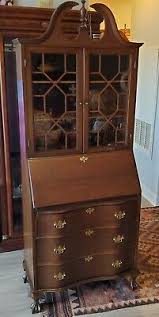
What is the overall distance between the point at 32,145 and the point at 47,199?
330mm

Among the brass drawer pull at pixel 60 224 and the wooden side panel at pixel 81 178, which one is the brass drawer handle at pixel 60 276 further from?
the wooden side panel at pixel 81 178

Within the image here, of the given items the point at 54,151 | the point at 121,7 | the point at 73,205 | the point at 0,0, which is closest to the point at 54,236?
the point at 73,205

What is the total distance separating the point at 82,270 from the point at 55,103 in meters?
1.08

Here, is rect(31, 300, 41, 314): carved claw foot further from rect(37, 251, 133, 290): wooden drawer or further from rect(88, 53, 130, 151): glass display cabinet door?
rect(88, 53, 130, 151): glass display cabinet door

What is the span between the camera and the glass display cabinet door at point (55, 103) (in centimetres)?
180

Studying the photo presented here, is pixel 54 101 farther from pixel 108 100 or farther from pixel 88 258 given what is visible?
pixel 88 258

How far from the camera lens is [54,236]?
6.22 ft

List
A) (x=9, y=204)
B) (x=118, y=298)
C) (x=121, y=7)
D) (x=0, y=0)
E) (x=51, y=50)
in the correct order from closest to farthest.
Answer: (x=51, y=50), (x=118, y=298), (x=0, y=0), (x=9, y=204), (x=121, y=7)

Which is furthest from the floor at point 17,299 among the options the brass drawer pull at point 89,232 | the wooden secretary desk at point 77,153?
the brass drawer pull at point 89,232

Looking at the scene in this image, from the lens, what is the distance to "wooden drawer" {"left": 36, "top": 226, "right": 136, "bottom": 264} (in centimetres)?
192

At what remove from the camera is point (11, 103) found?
96.9 inches

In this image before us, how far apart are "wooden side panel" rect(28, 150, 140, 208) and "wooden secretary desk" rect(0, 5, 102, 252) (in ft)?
2.16

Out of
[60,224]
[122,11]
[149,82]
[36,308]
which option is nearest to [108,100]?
[60,224]

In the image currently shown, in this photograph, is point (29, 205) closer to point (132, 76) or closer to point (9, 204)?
point (9, 204)
